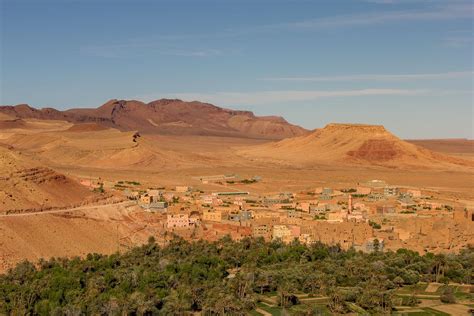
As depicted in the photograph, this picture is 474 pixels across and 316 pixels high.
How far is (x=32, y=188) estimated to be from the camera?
61438mm

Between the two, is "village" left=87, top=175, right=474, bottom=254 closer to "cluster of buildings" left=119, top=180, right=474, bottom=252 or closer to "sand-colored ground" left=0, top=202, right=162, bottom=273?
"cluster of buildings" left=119, top=180, right=474, bottom=252

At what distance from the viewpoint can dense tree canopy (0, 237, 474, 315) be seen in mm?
38281

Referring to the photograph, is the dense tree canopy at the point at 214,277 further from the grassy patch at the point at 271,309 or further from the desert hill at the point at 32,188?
the desert hill at the point at 32,188

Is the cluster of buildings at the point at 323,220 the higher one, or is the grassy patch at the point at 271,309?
the cluster of buildings at the point at 323,220

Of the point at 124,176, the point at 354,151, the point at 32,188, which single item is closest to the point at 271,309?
the point at 32,188

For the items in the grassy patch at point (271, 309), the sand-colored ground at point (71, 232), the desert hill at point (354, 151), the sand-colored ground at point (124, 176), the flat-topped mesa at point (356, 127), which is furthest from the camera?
the flat-topped mesa at point (356, 127)

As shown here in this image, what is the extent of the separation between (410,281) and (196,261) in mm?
12584

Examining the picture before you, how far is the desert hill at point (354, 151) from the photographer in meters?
137

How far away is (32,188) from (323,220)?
22.4 metres

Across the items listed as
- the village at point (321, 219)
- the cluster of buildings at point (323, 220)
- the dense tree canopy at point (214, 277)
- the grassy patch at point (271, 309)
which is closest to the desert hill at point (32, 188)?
the village at point (321, 219)

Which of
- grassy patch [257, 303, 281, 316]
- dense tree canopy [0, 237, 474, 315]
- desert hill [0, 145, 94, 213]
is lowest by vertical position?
grassy patch [257, 303, 281, 316]

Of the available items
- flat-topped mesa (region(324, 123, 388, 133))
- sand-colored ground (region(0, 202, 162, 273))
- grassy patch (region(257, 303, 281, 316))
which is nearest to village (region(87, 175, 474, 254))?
sand-colored ground (region(0, 202, 162, 273))

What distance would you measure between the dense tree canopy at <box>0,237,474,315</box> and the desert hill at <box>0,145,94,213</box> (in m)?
9.40

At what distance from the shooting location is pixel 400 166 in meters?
132
